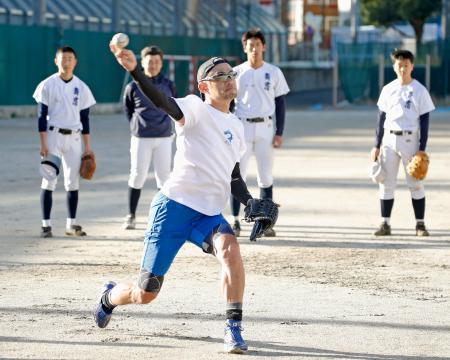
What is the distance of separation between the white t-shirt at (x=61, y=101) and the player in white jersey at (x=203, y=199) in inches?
199

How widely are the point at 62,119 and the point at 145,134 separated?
113 cm

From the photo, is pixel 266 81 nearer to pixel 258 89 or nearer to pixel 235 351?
pixel 258 89

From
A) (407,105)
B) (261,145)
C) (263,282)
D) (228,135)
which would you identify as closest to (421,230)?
(407,105)

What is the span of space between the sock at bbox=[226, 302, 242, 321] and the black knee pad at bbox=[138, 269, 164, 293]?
0.47 m

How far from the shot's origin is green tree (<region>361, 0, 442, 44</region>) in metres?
60.5

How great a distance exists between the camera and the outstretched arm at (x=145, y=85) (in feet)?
22.9

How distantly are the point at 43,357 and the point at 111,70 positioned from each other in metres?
A: 32.7

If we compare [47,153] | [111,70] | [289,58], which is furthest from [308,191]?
[289,58]

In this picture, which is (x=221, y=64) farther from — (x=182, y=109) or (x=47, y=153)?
(x=47, y=153)

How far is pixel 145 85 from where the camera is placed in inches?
283

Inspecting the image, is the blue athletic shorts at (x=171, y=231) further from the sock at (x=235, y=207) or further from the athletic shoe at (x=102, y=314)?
the sock at (x=235, y=207)

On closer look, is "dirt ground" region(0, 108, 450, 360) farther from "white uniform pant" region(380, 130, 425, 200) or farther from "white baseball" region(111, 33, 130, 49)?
"white baseball" region(111, 33, 130, 49)

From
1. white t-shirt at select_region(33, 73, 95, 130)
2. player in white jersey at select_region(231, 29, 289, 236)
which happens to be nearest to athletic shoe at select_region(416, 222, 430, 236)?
player in white jersey at select_region(231, 29, 289, 236)

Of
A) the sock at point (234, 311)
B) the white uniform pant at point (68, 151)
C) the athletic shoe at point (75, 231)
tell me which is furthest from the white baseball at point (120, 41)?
the athletic shoe at point (75, 231)
